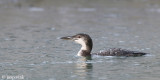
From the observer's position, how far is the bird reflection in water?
1294 cm

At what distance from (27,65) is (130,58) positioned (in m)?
3.24

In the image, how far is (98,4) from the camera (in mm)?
37812

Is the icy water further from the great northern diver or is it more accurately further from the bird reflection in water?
the great northern diver

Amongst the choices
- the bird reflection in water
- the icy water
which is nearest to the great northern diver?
the icy water

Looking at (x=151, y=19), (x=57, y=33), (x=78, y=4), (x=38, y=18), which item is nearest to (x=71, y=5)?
(x=78, y=4)

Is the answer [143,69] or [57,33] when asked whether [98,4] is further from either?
[143,69]

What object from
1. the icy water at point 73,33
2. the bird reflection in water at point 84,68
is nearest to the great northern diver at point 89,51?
the icy water at point 73,33

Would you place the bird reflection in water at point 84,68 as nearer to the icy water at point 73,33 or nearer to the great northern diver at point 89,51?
the icy water at point 73,33

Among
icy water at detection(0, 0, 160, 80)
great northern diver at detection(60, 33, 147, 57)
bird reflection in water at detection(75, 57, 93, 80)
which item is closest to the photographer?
bird reflection in water at detection(75, 57, 93, 80)

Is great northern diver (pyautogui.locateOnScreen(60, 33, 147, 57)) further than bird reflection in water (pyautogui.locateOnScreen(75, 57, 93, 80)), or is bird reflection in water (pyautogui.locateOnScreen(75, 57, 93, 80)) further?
great northern diver (pyautogui.locateOnScreen(60, 33, 147, 57))

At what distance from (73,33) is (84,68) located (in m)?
8.52

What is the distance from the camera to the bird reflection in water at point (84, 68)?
1294cm

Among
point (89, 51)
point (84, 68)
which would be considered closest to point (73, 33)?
point (89, 51)

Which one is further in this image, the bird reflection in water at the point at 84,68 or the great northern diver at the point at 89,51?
the great northern diver at the point at 89,51
